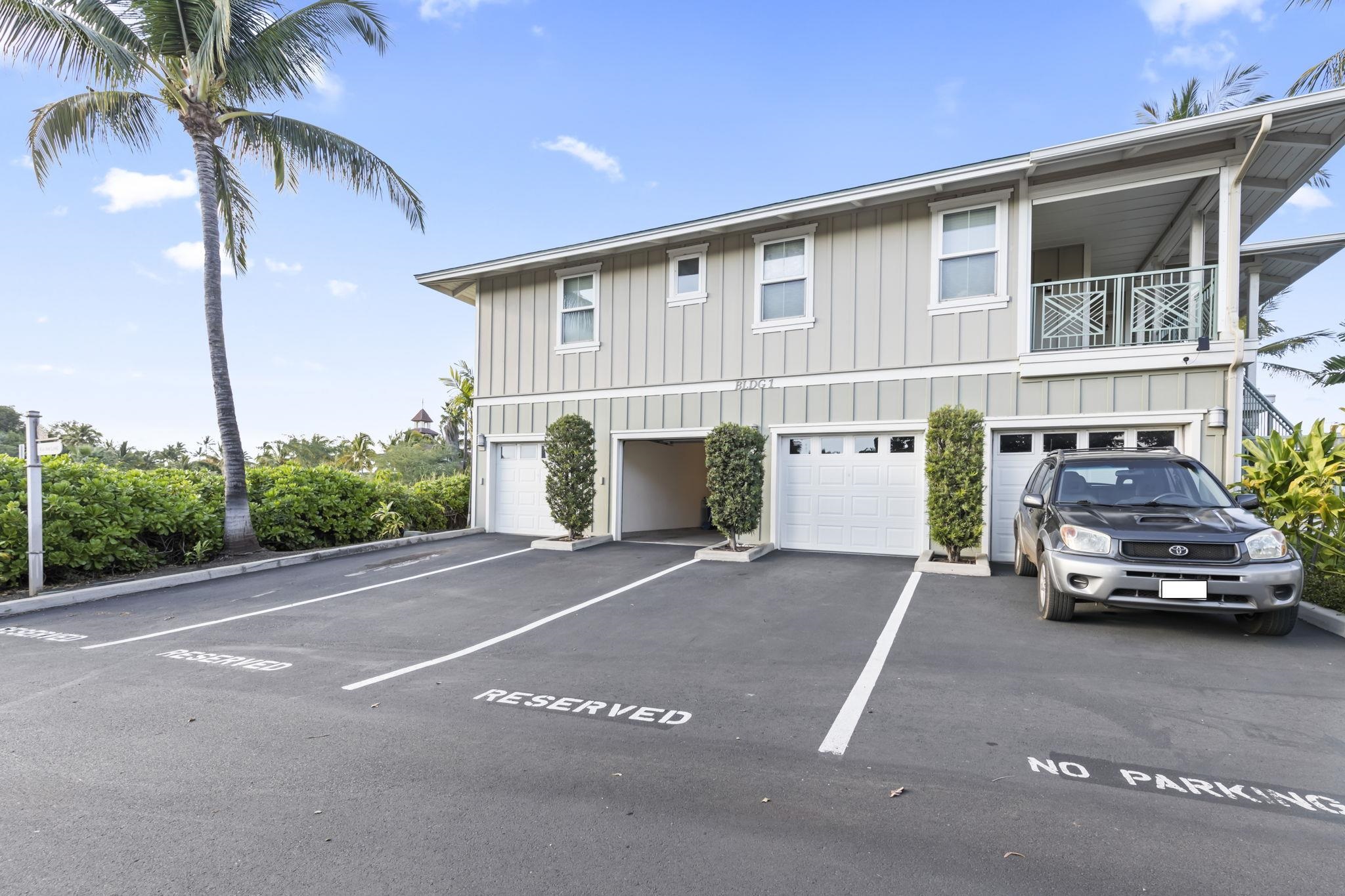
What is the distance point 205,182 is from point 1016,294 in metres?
13.1

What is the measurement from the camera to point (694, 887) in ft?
7.46

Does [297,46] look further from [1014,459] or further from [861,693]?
[1014,459]

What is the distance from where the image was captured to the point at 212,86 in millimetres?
10094

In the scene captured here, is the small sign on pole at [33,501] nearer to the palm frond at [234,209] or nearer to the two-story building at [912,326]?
the palm frond at [234,209]

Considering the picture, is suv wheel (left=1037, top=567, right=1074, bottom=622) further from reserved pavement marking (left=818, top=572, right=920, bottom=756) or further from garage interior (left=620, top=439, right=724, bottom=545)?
garage interior (left=620, top=439, right=724, bottom=545)

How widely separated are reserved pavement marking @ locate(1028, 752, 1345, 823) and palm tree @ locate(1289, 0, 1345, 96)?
1194cm

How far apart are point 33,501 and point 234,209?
7.26m

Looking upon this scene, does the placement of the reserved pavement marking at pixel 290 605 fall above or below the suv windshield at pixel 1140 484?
below

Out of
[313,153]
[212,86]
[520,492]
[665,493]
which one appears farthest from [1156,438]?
[212,86]

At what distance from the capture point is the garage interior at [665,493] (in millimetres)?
12734

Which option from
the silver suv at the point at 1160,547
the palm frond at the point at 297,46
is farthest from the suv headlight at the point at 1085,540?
the palm frond at the point at 297,46

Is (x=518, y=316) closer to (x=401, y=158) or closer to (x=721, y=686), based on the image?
(x=401, y=158)

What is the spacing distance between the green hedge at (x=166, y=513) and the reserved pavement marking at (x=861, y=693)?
31.7 ft

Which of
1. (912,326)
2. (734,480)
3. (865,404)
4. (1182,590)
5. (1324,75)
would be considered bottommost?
(1182,590)
